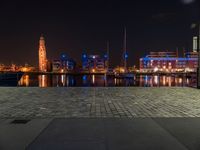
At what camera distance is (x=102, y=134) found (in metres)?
6.08

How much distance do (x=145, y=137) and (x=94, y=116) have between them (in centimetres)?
262

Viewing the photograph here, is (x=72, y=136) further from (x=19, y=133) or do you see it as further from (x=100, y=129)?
(x=19, y=133)

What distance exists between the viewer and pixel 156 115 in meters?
8.41

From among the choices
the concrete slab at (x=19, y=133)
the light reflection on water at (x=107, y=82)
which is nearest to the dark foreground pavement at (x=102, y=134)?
the concrete slab at (x=19, y=133)

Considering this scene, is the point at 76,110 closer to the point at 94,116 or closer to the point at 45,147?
the point at 94,116

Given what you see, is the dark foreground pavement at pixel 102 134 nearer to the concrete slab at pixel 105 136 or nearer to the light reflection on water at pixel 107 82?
the concrete slab at pixel 105 136

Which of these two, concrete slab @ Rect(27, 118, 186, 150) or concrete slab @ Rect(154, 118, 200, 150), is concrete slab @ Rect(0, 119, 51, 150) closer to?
concrete slab @ Rect(27, 118, 186, 150)

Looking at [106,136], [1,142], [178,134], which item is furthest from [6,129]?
[178,134]

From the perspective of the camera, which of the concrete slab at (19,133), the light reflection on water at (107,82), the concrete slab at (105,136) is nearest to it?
the concrete slab at (105,136)

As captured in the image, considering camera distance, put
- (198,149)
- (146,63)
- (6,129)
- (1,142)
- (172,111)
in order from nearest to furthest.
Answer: (198,149)
(1,142)
(6,129)
(172,111)
(146,63)

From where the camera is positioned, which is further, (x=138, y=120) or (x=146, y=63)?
(x=146, y=63)

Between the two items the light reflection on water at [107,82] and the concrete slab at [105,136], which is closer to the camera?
the concrete slab at [105,136]

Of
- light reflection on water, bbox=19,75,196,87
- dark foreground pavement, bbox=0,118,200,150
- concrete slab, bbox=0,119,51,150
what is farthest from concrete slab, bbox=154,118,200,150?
light reflection on water, bbox=19,75,196,87

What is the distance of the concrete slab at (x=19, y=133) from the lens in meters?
5.34
